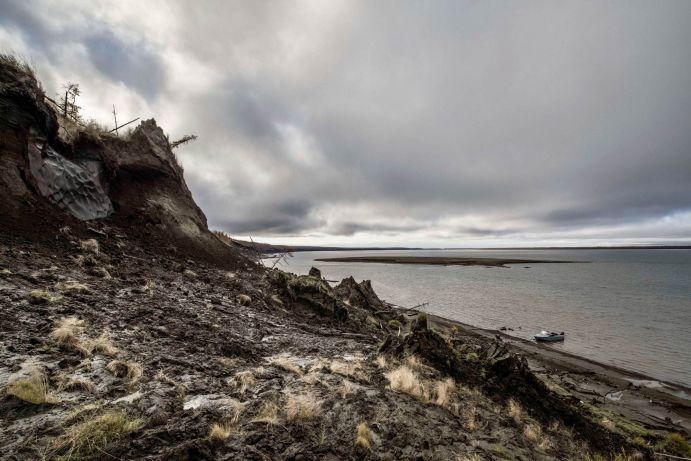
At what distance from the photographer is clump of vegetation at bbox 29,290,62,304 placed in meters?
7.76

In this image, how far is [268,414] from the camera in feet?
19.8

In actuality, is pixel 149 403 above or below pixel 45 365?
below

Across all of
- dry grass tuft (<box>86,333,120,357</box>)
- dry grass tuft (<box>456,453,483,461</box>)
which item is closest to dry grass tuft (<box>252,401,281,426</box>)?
dry grass tuft (<box>86,333,120,357</box>)

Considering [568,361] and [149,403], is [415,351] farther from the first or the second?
[568,361]

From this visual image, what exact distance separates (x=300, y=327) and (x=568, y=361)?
79.0 feet

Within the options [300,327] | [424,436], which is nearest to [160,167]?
[300,327]

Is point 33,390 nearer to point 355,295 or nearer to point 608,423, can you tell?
point 608,423

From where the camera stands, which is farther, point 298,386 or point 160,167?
point 160,167

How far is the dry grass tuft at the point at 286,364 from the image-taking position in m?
8.61

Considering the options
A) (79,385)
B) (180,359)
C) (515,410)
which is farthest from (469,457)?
(79,385)

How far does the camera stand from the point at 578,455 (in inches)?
335

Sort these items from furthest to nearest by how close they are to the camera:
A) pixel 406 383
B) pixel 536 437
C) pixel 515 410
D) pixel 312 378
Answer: pixel 515 410, pixel 406 383, pixel 536 437, pixel 312 378

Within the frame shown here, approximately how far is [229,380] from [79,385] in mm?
2695

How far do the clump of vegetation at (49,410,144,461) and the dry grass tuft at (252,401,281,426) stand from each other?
6.29ft
